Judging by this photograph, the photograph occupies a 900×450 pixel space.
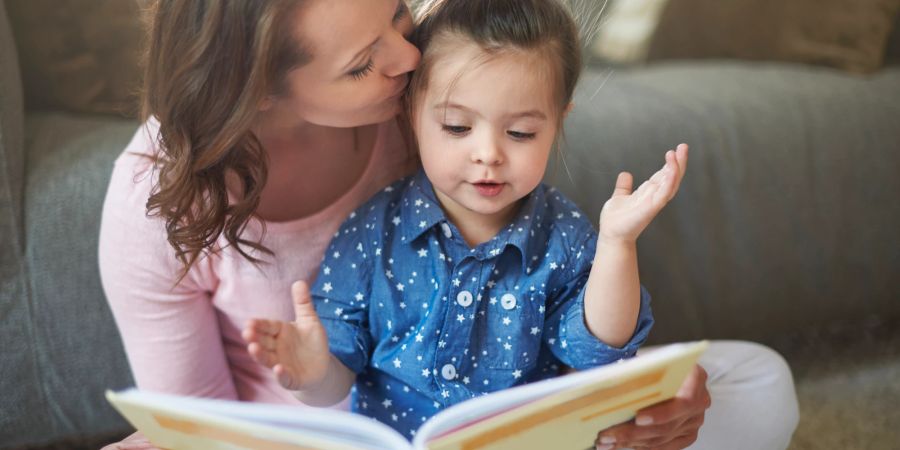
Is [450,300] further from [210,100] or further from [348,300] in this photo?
[210,100]

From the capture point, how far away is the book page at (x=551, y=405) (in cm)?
72

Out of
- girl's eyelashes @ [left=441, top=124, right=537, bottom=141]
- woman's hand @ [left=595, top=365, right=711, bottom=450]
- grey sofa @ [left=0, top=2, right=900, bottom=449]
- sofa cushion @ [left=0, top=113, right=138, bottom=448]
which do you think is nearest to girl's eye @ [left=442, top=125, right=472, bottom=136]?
girl's eyelashes @ [left=441, top=124, right=537, bottom=141]

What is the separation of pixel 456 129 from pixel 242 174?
0.80ft

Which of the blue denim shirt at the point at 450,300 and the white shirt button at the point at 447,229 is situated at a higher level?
the white shirt button at the point at 447,229

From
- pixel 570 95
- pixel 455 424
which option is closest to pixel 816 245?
pixel 570 95

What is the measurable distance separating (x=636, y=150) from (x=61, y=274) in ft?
2.75

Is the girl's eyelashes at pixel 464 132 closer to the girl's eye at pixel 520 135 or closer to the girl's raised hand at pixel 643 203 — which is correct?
the girl's eye at pixel 520 135

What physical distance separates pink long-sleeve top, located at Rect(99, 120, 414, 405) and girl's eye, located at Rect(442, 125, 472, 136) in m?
0.21

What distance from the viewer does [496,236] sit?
3.17 feet

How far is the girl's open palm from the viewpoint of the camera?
2.65 feet

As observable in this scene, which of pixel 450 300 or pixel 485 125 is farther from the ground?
pixel 485 125

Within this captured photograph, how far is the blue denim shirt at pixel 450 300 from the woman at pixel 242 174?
0.30 feet

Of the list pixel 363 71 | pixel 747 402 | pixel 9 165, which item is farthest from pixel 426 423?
pixel 9 165

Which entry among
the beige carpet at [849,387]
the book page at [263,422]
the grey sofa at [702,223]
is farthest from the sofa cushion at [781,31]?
the book page at [263,422]
